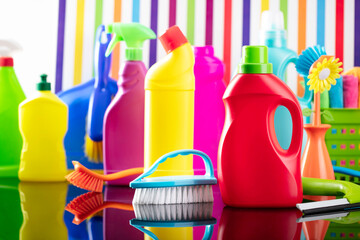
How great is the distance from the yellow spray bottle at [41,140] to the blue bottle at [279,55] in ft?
1.67

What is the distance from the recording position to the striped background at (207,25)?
145cm

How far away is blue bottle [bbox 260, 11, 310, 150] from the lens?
1.09m

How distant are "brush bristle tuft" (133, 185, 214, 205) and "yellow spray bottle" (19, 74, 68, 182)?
1.38 ft

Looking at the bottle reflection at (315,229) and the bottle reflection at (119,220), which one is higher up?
the bottle reflection at (315,229)

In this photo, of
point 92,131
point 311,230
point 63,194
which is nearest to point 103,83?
point 92,131

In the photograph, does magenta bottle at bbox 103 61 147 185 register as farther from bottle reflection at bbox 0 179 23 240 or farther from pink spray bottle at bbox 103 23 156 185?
bottle reflection at bbox 0 179 23 240

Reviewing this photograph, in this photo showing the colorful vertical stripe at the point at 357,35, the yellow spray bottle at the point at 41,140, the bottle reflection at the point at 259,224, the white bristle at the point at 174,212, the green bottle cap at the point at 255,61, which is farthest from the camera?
the colorful vertical stripe at the point at 357,35

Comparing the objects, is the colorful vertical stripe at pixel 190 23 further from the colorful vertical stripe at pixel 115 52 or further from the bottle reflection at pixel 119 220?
the bottle reflection at pixel 119 220

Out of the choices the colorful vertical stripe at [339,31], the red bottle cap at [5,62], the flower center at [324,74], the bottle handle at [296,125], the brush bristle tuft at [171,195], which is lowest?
the brush bristle tuft at [171,195]

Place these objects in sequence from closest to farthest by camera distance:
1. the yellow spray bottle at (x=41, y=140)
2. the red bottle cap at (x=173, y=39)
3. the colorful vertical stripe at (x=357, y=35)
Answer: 1. the red bottle cap at (x=173, y=39)
2. the yellow spray bottle at (x=41, y=140)
3. the colorful vertical stripe at (x=357, y=35)

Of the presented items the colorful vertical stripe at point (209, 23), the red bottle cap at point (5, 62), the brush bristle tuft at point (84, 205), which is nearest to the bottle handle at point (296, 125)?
the brush bristle tuft at point (84, 205)

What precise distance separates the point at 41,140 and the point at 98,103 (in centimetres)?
16

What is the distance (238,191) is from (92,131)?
53 centimetres

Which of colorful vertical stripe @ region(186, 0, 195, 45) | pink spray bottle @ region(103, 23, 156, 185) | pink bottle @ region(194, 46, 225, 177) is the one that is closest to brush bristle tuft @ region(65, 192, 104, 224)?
pink spray bottle @ region(103, 23, 156, 185)
